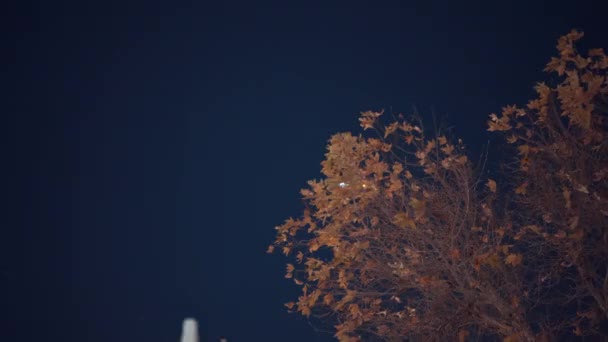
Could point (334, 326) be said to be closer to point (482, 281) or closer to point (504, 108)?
point (482, 281)

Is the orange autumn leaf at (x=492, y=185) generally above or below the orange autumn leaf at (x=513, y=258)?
above

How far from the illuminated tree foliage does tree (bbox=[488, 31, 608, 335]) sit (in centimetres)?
1

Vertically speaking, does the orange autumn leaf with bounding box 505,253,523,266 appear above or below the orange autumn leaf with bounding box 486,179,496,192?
below

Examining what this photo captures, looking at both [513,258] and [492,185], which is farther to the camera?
[492,185]

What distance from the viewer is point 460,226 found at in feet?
18.9

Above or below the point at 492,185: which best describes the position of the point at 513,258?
below

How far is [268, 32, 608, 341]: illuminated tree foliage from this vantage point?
5.68 meters

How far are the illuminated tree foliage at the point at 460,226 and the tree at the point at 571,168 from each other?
0.01 m

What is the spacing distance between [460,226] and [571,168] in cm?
118

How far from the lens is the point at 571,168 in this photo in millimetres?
5852

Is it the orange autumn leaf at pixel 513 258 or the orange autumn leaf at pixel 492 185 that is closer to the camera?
the orange autumn leaf at pixel 513 258

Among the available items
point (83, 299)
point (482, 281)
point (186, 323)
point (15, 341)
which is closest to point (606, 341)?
point (482, 281)

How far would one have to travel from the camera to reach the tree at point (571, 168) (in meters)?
5.40

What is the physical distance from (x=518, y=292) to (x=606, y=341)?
1.00m
